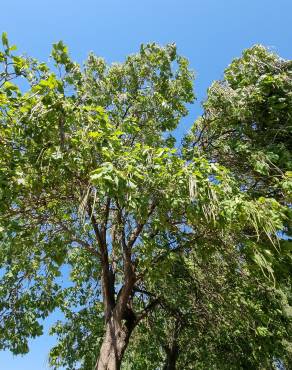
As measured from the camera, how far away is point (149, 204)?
6.30 meters

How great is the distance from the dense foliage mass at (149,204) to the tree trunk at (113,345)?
0.03 m

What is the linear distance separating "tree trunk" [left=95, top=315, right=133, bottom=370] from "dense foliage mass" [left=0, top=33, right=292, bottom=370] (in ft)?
0.09

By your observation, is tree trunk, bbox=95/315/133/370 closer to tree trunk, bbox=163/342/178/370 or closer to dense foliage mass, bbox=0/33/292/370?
dense foliage mass, bbox=0/33/292/370

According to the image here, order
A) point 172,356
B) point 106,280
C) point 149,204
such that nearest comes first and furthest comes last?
point 149,204
point 106,280
point 172,356

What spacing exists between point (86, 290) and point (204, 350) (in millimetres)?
3534

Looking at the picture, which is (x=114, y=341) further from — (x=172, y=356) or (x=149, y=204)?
(x=172, y=356)

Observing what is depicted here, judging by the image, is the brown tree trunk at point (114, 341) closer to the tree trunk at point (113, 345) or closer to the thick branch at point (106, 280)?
the tree trunk at point (113, 345)

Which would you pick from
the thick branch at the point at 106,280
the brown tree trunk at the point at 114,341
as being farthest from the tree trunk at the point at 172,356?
the thick branch at the point at 106,280

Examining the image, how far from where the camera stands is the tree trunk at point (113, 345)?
692 cm

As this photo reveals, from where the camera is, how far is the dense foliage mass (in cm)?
530

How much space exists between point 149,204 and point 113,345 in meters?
2.74

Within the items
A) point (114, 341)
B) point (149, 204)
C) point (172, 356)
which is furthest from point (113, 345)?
point (172, 356)

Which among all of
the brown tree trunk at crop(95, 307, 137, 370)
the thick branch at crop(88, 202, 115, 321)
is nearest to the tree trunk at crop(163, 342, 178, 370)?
the brown tree trunk at crop(95, 307, 137, 370)

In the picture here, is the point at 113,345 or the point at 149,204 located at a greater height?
the point at 149,204
